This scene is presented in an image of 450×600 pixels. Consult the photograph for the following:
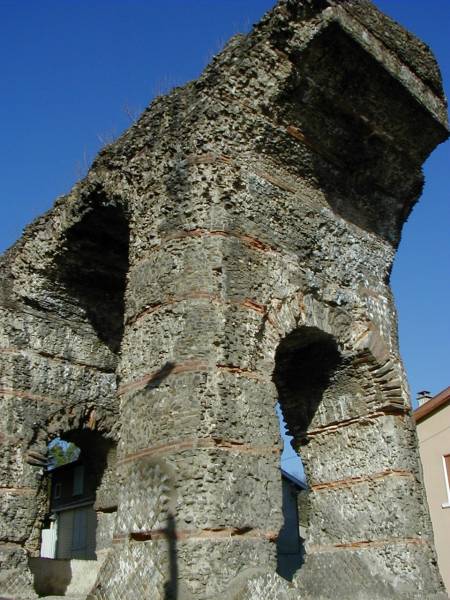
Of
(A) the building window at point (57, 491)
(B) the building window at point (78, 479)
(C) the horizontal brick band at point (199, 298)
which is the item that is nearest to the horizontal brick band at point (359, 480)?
(C) the horizontal brick band at point (199, 298)

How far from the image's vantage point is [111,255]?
26.0ft

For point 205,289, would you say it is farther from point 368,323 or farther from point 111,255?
point 111,255

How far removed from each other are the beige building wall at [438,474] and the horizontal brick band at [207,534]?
33.5ft

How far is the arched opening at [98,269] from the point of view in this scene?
24.3 feet

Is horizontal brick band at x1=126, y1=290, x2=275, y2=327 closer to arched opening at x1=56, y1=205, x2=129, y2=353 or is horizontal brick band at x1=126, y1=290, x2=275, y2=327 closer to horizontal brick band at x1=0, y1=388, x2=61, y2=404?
arched opening at x1=56, y1=205, x2=129, y2=353

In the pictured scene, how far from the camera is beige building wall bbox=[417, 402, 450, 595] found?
13.9 m

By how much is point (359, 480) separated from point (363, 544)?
0.52m

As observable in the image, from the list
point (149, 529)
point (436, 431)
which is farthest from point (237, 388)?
point (436, 431)

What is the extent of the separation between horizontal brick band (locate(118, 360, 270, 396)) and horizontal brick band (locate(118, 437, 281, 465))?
49 centimetres

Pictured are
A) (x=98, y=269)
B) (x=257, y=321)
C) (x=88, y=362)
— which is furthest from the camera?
(x=88, y=362)

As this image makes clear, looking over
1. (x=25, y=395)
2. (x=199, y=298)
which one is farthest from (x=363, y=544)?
(x=25, y=395)

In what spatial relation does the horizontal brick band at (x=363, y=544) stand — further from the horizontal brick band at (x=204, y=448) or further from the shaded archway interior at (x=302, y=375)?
the horizontal brick band at (x=204, y=448)

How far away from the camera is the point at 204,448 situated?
4.68 metres

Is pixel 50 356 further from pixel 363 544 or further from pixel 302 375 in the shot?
pixel 363 544
